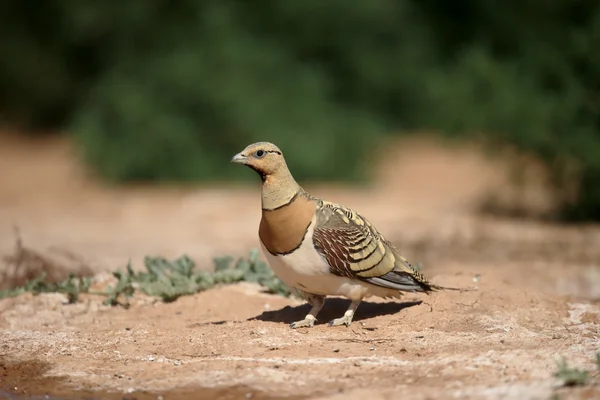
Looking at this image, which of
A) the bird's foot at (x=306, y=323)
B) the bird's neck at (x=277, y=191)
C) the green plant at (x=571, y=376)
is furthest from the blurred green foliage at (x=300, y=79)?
the green plant at (x=571, y=376)

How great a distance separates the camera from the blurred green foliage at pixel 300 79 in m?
11.8

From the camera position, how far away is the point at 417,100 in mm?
22266

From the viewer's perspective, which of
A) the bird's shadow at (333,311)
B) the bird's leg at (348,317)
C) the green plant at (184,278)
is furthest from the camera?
the green plant at (184,278)

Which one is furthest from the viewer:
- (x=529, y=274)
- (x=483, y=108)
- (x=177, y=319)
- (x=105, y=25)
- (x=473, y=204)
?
(x=105, y=25)

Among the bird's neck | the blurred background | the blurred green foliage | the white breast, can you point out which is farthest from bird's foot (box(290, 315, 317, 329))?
the blurred green foliage

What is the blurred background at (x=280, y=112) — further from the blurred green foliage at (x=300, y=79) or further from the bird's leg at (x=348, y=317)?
the bird's leg at (x=348, y=317)

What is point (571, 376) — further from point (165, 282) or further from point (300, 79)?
point (300, 79)

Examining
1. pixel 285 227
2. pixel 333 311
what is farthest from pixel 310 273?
pixel 333 311

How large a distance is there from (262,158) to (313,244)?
0.56 metres

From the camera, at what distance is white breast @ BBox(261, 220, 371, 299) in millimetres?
4988

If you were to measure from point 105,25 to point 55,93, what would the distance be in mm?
3525

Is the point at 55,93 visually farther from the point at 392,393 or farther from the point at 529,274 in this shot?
the point at 392,393

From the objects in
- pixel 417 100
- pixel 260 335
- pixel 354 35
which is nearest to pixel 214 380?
pixel 260 335

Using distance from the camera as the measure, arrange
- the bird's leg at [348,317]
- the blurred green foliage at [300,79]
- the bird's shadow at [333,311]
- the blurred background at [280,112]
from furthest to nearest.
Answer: the blurred green foliage at [300,79], the blurred background at [280,112], the bird's shadow at [333,311], the bird's leg at [348,317]
